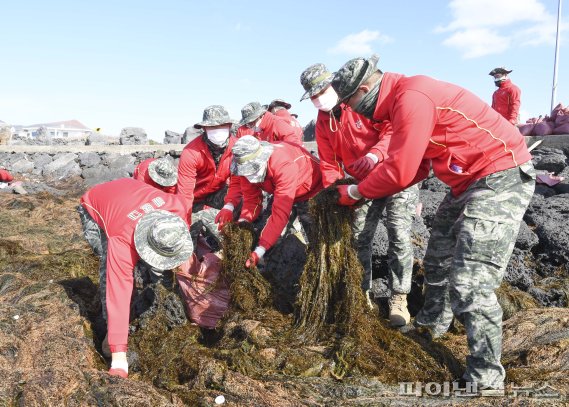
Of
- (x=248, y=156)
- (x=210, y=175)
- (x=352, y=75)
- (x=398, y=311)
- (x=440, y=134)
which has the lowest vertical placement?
(x=398, y=311)

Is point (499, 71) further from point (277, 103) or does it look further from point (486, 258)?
point (486, 258)

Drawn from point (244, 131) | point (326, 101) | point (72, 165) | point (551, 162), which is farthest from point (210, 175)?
point (72, 165)

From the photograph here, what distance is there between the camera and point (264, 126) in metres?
7.69

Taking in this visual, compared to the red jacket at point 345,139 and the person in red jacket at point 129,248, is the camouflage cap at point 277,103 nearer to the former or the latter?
the red jacket at point 345,139

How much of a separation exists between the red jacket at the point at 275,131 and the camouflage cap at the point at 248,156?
249 centimetres

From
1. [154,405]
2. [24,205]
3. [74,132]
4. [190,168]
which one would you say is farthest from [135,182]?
[74,132]

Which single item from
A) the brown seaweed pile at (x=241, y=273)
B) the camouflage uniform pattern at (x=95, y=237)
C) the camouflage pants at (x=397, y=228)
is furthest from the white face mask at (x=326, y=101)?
the camouflage uniform pattern at (x=95, y=237)

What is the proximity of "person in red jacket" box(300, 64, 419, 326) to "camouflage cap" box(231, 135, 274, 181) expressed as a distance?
2.14ft

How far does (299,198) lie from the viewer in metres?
5.36

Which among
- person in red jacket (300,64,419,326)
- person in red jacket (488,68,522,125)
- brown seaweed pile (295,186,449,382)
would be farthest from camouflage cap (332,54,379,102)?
person in red jacket (488,68,522,125)

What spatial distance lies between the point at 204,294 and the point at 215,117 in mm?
2185

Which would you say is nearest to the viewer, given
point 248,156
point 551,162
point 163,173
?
point 248,156

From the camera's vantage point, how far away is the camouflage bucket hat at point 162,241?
3.64m

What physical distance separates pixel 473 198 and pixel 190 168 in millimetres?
3643
